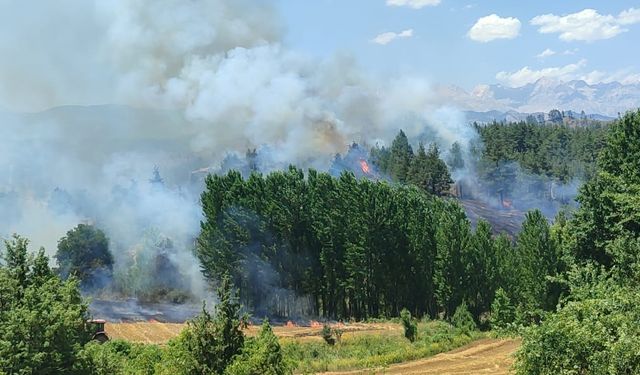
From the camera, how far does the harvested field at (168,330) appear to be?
43594 millimetres

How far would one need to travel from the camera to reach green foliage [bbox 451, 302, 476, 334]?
42.5 metres

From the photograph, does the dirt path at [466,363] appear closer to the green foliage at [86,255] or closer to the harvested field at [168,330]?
the harvested field at [168,330]

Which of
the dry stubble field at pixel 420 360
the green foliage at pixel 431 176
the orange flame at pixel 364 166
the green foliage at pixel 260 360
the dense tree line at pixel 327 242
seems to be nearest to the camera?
the green foliage at pixel 260 360

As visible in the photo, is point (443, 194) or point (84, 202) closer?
point (84, 202)

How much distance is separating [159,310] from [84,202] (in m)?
41.8

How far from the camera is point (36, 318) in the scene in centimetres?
1258

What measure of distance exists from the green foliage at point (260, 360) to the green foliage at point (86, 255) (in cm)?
6002

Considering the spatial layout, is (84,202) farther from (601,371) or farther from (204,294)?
(601,371)

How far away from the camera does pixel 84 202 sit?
92.8 m

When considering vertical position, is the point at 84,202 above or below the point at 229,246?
above

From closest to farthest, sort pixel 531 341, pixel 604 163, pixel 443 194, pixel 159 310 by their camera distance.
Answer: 1. pixel 531 341
2. pixel 604 163
3. pixel 159 310
4. pixel 443 194

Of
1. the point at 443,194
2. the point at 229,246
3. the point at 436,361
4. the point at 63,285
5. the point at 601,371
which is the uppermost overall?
the point at 443,194

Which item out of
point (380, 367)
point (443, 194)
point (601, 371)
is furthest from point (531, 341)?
point (443, 194)

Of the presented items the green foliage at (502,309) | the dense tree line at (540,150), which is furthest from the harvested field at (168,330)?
the dense tree line at (540,150)
